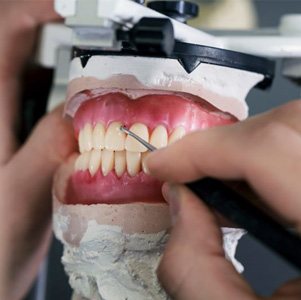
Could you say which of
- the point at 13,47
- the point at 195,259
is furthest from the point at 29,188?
the point at 195,259

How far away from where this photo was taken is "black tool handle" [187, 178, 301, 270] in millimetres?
325

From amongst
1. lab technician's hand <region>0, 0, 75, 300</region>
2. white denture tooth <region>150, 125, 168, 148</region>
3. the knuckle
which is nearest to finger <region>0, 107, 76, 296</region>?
lab technician's hand <region>0, 0, 75, 300</region>

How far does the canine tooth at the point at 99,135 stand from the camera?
1.46 ft

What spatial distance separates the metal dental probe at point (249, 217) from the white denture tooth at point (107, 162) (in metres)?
0.09

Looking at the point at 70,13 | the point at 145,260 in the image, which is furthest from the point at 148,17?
the point at 145,260

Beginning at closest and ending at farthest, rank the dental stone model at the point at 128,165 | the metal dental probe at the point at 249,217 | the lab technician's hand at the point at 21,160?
the metal dental probe at the point at 249,217
the dental stone model at the point at 128,165
the lab technician's hand at the point at 21,160

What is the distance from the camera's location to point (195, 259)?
0.35 m

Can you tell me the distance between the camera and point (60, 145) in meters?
0.52

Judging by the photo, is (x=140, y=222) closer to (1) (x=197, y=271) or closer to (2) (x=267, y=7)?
(1) (x=197, y=271)

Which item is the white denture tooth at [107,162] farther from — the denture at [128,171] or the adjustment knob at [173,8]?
the adjustment knob at [173,8]

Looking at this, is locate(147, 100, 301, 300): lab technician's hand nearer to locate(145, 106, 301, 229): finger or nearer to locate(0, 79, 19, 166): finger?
locate(145, 106, 301, 229): finger

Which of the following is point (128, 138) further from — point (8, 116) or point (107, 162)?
point (8, 116)

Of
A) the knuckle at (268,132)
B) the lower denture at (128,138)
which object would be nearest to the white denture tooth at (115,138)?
the lower denture at (128,138)

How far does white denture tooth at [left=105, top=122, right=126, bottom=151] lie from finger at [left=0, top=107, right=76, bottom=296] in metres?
0.08
